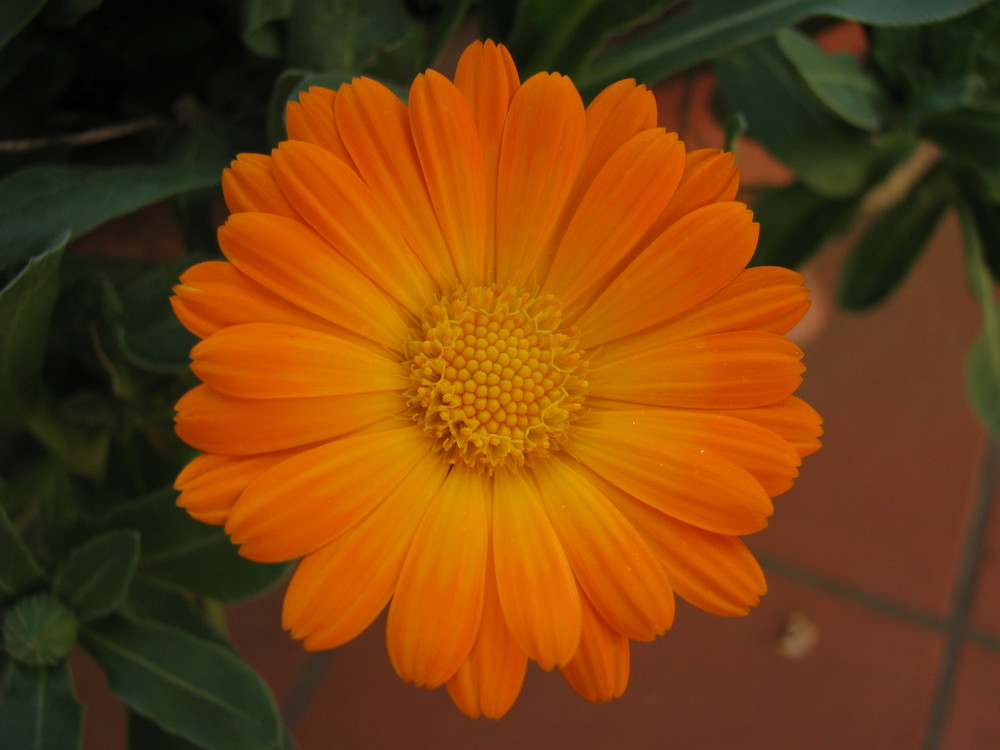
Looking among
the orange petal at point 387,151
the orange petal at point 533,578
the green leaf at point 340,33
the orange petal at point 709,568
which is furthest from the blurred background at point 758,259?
the orange petal at point 709,568

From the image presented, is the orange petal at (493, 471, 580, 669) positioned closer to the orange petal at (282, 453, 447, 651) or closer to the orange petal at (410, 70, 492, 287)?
the orange petal at (282, 453, 447, 651)

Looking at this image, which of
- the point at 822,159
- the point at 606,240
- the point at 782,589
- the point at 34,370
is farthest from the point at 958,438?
the point at 34,370

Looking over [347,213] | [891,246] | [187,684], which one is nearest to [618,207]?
[347,213]

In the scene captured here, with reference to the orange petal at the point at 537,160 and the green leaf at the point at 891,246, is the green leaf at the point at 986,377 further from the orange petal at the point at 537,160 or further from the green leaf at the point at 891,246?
the orange petal at the point at 537,160

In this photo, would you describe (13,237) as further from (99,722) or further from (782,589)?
(782,589)

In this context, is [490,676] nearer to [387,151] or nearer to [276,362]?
[276,362]

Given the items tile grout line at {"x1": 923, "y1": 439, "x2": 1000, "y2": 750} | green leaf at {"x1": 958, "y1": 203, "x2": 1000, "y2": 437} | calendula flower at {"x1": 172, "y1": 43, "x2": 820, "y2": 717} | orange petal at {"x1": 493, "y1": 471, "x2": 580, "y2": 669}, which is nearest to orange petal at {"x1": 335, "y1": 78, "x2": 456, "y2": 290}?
calendula flower at {"x1": 172, "y1": 43, "x2": 820, "y2": 717}

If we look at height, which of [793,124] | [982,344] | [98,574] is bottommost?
[98,574]

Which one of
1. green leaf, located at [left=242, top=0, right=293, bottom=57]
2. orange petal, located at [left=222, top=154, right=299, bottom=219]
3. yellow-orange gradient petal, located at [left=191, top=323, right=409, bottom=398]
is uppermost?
green leaf, located at [left=242, top=0, right=293, bottom=57]
